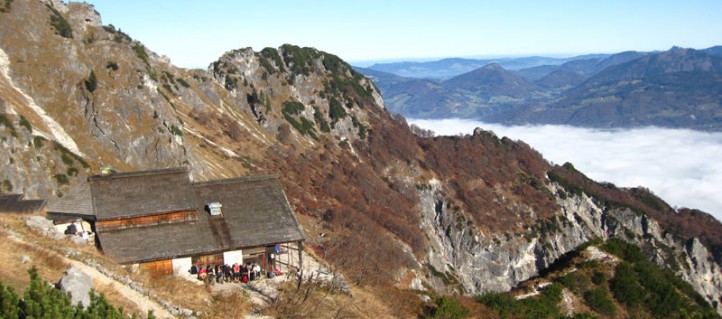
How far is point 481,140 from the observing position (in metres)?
168

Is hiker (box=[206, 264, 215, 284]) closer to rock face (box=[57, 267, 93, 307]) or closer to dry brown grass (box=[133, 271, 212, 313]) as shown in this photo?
dry brown grass (box=[133, 271, 212, 313])

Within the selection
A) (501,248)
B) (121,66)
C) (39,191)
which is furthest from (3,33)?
(501,248)

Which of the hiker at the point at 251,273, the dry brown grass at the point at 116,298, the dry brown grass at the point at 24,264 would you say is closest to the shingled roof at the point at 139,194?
the hiker at the point at 251,273

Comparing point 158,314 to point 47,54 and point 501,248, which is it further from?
point 501,248

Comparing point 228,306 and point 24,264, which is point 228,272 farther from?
point 24,264

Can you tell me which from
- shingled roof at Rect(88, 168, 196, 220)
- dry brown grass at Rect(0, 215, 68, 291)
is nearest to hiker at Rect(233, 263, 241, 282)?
shingled roof at Rect(88, 168, 196, 220)

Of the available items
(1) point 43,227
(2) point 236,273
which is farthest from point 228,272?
(1) point 43,227

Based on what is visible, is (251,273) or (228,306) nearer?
(228,306)

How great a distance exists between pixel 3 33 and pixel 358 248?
56.9 m

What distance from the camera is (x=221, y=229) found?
29297mm

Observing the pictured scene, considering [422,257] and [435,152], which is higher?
[435,152]

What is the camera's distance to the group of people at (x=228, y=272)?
2784 centimetres

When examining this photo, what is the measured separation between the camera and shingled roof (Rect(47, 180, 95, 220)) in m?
28.2

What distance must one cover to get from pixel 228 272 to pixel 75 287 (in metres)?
12.2
